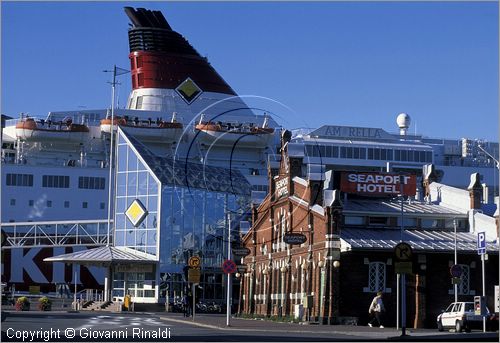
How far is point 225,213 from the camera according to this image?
269 feet

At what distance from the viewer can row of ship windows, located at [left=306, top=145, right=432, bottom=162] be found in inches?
4077

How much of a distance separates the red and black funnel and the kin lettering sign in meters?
48.3

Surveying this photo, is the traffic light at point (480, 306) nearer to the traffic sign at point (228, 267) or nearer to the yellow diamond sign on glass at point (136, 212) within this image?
the traffic sign at point (228, 267)

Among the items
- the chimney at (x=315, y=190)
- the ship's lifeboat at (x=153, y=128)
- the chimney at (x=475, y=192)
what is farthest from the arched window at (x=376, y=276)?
the ship's lifeboat at (x=153, y=128)

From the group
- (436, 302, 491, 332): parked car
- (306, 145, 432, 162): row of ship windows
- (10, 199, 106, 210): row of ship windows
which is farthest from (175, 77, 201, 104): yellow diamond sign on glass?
(436, 302, 491, 332): parked car

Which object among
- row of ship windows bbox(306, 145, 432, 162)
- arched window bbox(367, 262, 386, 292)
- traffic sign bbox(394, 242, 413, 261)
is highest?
row of ship windows bbox(306, 145, 432, 162)

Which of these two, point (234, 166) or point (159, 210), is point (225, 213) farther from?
point (234, 166)

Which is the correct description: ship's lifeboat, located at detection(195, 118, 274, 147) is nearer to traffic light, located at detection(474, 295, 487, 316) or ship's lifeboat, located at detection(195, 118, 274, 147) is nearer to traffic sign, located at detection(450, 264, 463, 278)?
traffic sign, located at detection(450, 264, 463, 278)

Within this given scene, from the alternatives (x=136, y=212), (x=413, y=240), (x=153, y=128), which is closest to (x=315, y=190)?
(x=413, y=240)

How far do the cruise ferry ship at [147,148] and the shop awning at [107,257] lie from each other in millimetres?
5905

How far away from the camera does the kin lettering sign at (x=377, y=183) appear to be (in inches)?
2382

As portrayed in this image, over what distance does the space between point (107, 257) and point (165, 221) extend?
5.29 metres

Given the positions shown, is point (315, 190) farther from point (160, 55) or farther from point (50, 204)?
point (160, 55)

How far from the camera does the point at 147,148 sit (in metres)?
89.5
